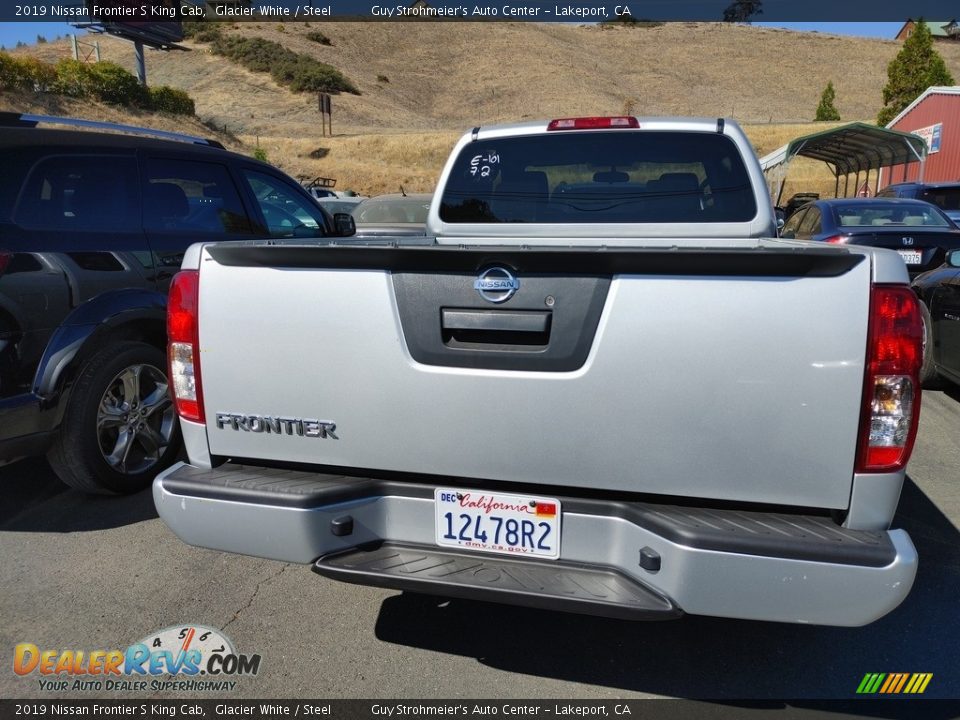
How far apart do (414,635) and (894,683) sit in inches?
69.5

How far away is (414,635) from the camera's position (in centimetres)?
278

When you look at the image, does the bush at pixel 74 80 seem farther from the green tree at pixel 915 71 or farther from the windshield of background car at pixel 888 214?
the green tree at pixel 915 71

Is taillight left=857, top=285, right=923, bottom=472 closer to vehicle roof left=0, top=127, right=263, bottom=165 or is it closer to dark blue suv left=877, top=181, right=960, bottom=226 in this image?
vehicle roof left=0, top=127, right=263, bottom=165

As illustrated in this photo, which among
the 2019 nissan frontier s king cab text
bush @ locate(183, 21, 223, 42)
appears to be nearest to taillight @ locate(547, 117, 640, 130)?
the 2019 nissan frontier s king cab text

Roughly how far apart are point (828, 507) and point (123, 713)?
237 centimetres

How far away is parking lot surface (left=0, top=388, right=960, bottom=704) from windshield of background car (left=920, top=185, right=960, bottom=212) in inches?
504

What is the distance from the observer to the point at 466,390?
2.11 metres

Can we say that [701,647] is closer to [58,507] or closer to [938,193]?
[58,507]

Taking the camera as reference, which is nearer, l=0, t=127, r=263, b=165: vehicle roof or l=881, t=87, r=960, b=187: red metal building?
l=0, t=127, r=263, b=165: vehicle roof

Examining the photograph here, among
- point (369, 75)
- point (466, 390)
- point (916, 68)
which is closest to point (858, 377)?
point (466, 390)

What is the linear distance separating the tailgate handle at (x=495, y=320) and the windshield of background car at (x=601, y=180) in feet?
5.63

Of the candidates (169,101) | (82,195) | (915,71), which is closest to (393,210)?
(82,195)

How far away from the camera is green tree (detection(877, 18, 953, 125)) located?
41600 millimetres

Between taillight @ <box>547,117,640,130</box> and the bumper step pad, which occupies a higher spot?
taillight @ <box>547,117,640,130</box>
